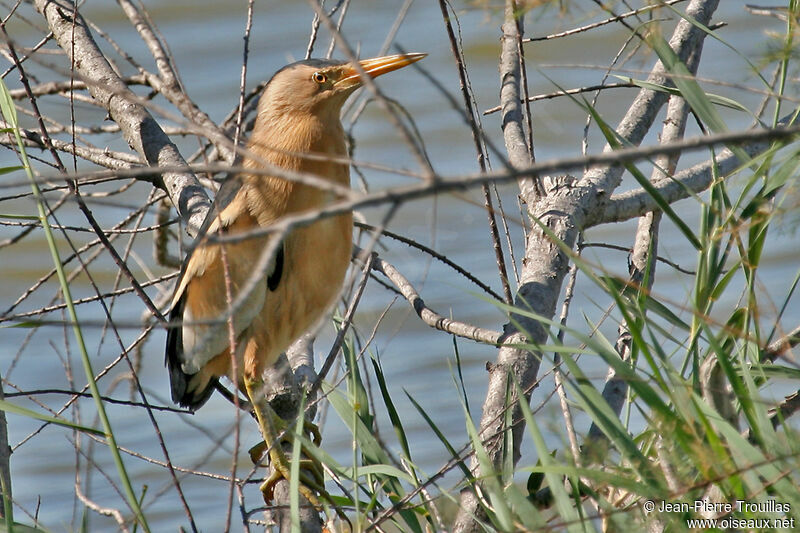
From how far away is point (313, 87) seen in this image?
300 cm

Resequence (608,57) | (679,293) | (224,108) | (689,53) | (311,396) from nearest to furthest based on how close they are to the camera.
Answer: (311,396)
(689,53)
(679,293)
(224,108)
(608,57)

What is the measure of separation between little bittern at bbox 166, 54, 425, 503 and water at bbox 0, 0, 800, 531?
1.23 meters

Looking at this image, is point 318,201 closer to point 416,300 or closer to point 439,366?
point 416,300

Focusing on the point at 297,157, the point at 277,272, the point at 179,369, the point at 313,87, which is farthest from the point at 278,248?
the point at 179,369

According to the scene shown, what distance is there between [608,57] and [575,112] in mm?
586

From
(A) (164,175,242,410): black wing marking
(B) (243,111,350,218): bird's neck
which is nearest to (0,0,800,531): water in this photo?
(A) (164,175,242,410): black wing marking

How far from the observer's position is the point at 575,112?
7.75 metres

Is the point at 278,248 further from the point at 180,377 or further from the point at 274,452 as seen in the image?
the point at 180,377

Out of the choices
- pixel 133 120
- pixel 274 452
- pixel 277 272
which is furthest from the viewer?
pixel 133 120

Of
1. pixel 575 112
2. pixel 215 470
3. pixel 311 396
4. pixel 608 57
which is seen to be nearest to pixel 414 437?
pixel 215 470

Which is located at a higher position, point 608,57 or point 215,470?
point 608,57

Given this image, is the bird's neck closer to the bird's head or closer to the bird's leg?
the bird's head

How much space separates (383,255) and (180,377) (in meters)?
1.98

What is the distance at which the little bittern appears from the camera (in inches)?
110
